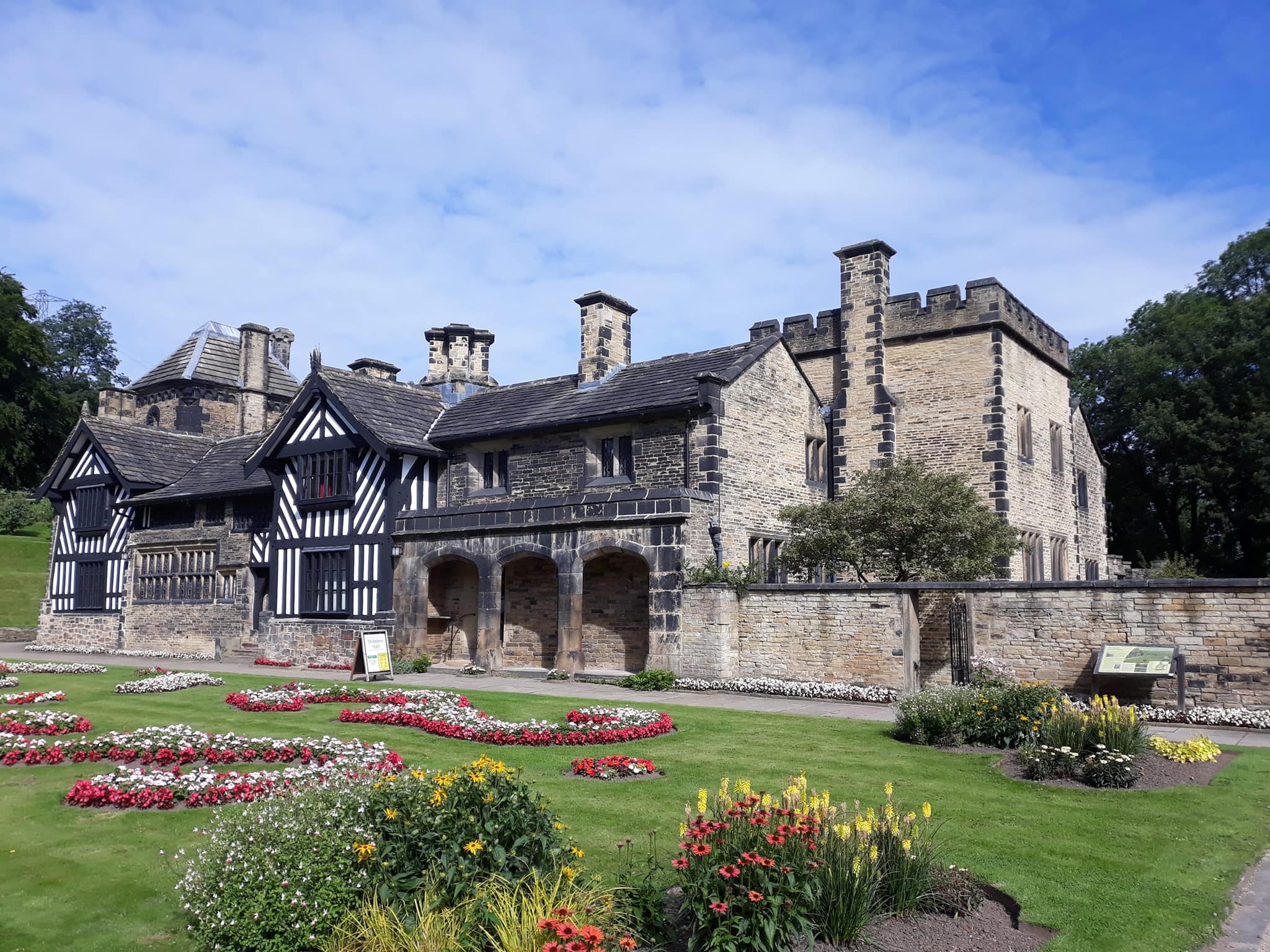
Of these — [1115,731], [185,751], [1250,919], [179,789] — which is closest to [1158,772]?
[1115,731]

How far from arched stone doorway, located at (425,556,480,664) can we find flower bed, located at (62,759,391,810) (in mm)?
15608

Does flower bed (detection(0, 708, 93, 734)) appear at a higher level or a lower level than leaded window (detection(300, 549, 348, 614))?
lower

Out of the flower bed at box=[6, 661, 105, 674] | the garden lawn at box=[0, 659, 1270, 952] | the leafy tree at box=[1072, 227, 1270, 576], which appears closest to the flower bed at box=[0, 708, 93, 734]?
the garden lawn at box=[0, 659, 1270, 952]

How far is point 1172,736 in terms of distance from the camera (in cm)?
1322

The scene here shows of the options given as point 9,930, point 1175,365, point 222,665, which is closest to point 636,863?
point 9,930

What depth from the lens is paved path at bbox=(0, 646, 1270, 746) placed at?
13.8 meters

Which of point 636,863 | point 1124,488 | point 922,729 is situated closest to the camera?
point 636,863

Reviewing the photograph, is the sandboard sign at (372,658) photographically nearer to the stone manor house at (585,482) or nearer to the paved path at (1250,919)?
the stone manor house at (585,482)

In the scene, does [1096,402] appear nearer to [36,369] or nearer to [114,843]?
[114,843]

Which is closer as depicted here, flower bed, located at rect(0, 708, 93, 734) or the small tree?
flower bed, located at rect(0, 708, 93, 734)

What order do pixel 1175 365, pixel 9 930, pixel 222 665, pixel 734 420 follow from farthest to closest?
1. pixel 1175 365
2. pixel 222 665
3. pixel 734 420
4. pixel 9 930

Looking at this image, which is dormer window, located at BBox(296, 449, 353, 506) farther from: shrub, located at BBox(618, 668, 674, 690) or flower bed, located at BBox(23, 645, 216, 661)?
shrub, located at BBox(618, 668, 674, 690)

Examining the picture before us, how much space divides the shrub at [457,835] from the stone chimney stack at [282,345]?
46.6 metres

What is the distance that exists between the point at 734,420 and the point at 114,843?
17081 millimetres
